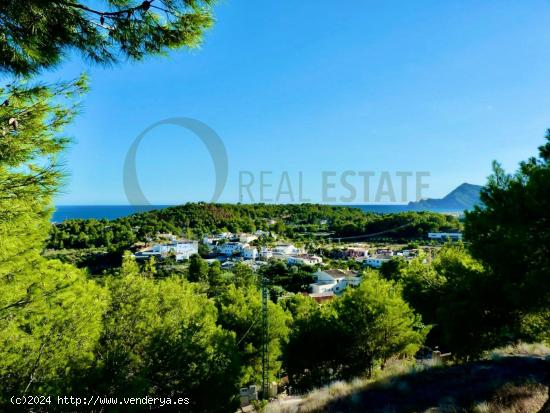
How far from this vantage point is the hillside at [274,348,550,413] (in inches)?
243

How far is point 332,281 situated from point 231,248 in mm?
34551

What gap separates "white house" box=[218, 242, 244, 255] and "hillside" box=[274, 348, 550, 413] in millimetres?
66891

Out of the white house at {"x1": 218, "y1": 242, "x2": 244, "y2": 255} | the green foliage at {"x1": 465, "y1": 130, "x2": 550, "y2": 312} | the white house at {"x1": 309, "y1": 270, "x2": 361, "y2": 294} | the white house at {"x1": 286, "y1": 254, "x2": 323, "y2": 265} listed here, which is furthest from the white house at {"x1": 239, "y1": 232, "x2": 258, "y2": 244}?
the green foliage at {"x1": 465, "y1": 130, "x2": 550, "y2": 312}

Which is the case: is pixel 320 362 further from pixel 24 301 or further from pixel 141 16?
pixel 141 16

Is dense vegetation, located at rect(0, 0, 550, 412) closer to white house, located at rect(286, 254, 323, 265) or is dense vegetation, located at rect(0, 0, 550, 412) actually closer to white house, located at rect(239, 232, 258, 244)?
white house, located at rect(286, 254, 323, 265)

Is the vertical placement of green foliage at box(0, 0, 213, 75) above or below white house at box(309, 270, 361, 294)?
above

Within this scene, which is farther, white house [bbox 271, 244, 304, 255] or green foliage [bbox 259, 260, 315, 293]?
white house [bbox 271, 244, 304, 255]

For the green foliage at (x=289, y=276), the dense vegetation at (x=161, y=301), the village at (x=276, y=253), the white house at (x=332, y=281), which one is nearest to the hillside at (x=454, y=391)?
the dense vegetation at (x=161, y=301)

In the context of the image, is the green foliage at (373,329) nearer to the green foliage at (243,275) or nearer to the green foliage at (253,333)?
the green foliage at (253,333)

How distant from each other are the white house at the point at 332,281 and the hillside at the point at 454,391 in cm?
3492

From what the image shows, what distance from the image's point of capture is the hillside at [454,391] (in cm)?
618

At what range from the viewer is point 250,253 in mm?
73250

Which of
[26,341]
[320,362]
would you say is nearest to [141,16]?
[26,341]

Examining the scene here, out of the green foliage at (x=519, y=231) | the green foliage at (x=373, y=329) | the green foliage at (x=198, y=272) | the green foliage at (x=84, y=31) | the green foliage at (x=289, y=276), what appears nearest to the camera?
the green foliage at (x=84, y=31)
